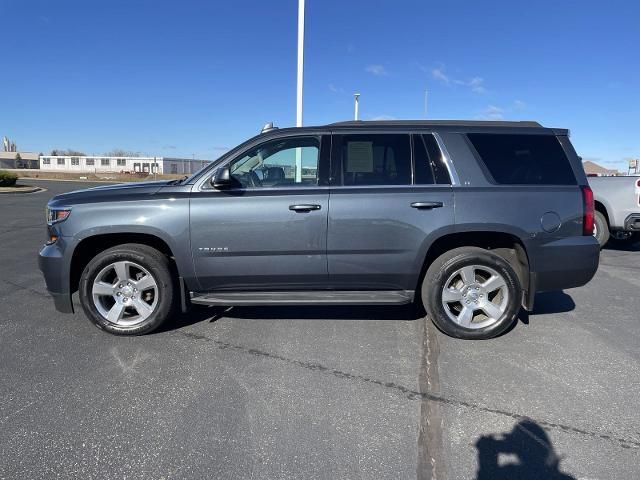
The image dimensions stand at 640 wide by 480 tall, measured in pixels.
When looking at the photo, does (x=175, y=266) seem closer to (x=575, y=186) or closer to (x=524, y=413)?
(x=524, y=413)

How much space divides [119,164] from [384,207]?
379 ft

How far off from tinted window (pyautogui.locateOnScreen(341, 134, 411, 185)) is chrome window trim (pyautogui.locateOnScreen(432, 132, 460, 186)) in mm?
279

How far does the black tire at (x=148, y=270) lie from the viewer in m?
3.83

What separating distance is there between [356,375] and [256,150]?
220 centimetres

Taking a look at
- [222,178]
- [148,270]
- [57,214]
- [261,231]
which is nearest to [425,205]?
[261,231]

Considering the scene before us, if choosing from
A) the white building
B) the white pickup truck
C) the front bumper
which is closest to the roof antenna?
the front bumper

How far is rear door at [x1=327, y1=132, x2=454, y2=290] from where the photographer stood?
3.76 metres

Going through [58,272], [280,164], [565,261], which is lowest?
[58,272]

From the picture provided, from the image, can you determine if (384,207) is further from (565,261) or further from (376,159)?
(565,261)

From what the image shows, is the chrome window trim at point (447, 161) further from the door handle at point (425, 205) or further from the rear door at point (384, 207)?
the door handle at point (425, 205)

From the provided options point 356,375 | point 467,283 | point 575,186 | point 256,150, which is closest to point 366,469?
point 356,375

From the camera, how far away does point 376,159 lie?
12.9 ft

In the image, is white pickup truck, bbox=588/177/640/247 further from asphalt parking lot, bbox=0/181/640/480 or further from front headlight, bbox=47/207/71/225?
front headlight, bbox=47/207/71/225

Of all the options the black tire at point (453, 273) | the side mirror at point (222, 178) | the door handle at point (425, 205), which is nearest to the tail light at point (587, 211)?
the black tire at point (453, 273)
